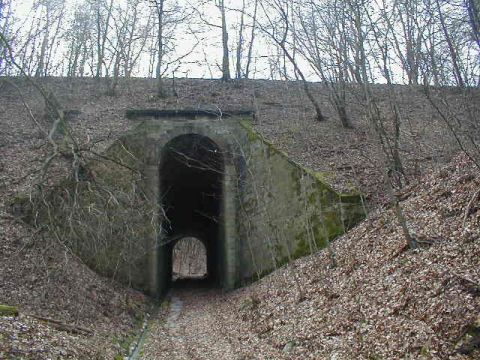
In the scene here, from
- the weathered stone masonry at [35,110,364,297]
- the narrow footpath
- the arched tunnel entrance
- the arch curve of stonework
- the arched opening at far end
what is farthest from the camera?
the arched opening at far end

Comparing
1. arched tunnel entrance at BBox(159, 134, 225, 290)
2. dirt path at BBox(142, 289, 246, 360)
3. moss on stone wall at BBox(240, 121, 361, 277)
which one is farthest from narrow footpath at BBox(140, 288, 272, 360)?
arched tunnel entrance at BBox(159, 134, 225, 290)

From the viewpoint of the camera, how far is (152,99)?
77.6 feet

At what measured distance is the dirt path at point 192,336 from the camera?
911cm

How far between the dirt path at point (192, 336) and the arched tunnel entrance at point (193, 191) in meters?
2.91

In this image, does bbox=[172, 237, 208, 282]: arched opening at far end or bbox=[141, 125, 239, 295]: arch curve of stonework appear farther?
bbox=[172, 237, 208, 282]: arched opening at far end

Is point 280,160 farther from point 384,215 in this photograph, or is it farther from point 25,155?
point 25,155

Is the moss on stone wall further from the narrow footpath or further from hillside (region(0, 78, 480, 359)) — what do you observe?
the narrow footpath

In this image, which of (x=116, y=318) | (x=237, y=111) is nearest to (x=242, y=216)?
(x=237, y=111)

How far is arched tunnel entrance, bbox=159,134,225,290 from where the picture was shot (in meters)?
18.8

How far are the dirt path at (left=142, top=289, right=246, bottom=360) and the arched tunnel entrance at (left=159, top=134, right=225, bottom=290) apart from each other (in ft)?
9.55

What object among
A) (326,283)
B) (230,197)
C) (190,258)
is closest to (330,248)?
(326,283)

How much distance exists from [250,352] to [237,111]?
12.9 m

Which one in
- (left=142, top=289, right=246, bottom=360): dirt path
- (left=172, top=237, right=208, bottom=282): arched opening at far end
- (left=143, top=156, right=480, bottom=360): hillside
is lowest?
(left=172, top=237, right=208, bottom=282): arched opening at far end

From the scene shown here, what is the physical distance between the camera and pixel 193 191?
79.8ft
